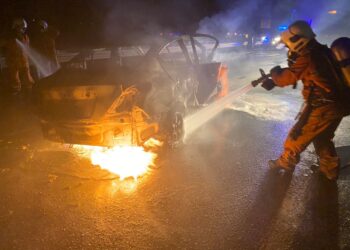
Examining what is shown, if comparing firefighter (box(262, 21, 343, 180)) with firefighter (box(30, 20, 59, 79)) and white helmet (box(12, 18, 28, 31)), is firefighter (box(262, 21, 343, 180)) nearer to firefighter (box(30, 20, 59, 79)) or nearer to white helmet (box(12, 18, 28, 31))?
white helmet (box(12, 18, 28, 31))

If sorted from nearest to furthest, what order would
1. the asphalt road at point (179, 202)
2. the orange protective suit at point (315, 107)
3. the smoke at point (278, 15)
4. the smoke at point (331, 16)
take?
the asphalt road at point (179, 202) < the orange protective suit at point (315, 107) < the smoke at point (278, 15) < the smoke at point (331, 16)

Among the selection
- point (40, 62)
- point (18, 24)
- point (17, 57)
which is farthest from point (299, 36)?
point (40, 62)

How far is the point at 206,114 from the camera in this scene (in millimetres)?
6578

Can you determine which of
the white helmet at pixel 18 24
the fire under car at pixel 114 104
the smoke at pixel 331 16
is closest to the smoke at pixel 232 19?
the white helmet at pixel 18 24

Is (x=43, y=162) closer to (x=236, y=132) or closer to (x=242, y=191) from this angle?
(x=242, y=191)

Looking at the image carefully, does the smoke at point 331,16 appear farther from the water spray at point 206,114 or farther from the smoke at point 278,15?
the water spray at point 206,114

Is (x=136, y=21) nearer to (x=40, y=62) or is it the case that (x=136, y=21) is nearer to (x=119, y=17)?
(x=119, y=17)

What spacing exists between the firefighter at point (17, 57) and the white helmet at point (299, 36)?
6440 millimetres

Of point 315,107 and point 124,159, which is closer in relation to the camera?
point 315,107

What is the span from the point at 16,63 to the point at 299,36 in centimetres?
668

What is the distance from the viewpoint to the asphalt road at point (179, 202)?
268 centimetres

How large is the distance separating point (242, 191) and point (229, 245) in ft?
3.20

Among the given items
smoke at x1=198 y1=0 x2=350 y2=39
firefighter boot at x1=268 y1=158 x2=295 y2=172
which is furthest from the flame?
smoke at x1=198 y1=0 x2=350 y2=39

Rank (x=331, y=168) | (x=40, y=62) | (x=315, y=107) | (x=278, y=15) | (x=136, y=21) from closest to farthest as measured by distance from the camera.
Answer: (x=315, y=107) < (x=331, y=168) < (x=136, y=21) < (x=40, y=62) < (x=278, y=15)
